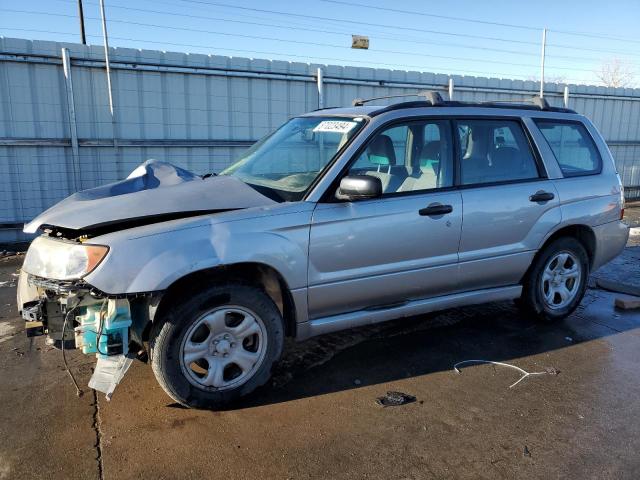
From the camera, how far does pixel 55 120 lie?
812 cm

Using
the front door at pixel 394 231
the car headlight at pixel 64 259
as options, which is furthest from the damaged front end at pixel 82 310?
the front door at pixel 394 231

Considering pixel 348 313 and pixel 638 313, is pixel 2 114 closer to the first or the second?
pixel 348 313

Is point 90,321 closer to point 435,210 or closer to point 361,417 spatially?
point 361,417

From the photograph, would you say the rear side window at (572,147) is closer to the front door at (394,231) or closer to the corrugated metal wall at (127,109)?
the front door at (394,231)

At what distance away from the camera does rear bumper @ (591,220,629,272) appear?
4941 millimetres

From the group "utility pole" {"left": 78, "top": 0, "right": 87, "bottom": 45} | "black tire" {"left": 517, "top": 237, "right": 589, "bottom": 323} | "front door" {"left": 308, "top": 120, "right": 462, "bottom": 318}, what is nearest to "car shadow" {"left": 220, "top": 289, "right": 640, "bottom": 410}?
"black tire" {"left": 517, "top": 237, "right": 589, "bottom": 323}

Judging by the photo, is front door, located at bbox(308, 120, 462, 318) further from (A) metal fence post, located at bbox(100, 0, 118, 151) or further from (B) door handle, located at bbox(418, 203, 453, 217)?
(A) metal fence post, located at bbox(100, 0, 118, 151)

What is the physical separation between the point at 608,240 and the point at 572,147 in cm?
93

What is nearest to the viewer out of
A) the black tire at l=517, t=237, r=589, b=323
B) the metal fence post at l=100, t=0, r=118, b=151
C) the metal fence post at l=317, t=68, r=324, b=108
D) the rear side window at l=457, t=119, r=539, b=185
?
the rear side window at l=457, t=119, r=539, b=185

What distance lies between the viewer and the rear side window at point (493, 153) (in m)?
4.30

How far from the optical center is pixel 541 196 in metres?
4.49

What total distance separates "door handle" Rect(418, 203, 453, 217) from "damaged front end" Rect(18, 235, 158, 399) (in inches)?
76.7

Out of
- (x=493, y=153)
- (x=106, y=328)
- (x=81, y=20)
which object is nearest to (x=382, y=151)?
(x=493, y=153)

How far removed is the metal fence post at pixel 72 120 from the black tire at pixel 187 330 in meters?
5.96
